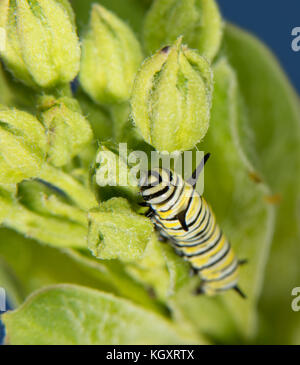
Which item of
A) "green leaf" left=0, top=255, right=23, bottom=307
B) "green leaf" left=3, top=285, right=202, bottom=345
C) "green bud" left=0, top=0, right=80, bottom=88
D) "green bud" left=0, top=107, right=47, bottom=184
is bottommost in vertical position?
"green leaf" left=3, top=285, right=202, bottom=345

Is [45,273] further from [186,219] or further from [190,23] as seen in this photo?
[190,23]

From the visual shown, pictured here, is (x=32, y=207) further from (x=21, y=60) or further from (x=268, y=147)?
(x=268, y=147)
